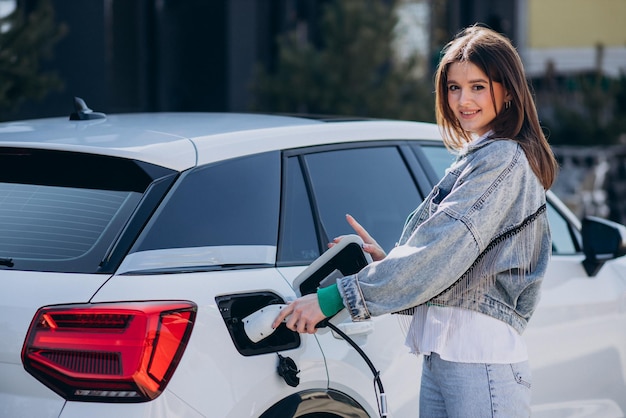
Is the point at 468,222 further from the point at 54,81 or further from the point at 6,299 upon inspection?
the point at 54,81

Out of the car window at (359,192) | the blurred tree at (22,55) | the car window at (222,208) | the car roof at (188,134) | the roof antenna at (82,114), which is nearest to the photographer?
the car window at (222,208)

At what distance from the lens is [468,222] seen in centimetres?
262

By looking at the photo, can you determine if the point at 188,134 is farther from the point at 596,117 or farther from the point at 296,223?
the point at 596,117

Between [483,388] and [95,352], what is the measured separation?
1.01 meters

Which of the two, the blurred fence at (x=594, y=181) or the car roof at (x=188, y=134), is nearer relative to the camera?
the car roof at (x=188, y=134)

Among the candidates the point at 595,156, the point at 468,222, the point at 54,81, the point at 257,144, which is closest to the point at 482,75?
the point at 468,222

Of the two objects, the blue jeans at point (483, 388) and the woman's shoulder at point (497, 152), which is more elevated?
the woman's shoulder at point (497, 152)

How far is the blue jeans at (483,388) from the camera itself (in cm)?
271

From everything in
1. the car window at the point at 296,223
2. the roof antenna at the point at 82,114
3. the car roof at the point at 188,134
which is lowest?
the car window at the point at 296,223

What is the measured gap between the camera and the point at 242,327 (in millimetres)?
2834

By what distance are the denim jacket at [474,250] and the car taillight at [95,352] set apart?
0.54 meters

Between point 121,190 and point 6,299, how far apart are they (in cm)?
44

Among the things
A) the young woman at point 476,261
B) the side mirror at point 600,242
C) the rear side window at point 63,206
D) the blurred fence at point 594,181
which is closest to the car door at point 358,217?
the young woman at point 476,261

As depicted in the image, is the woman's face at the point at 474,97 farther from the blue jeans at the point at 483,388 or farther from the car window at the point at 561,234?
the car window at the point at 561,234
